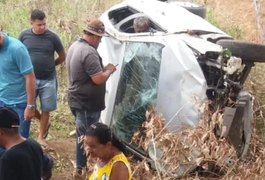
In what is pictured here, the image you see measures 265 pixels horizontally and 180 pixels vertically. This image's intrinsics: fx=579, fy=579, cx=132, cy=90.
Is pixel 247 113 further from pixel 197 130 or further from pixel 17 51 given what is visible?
pixel 17 51

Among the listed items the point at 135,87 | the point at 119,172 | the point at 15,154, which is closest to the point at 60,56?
the point at 135,87

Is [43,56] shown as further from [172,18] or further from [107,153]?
[107,153]

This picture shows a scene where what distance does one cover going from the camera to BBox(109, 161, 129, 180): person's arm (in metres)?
3.88

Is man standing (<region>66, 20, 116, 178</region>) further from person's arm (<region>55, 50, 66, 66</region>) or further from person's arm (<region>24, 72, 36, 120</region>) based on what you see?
person's arm (<region>55, 50, 66, 66</region>)

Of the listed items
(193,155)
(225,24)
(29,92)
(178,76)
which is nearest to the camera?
(193,155)

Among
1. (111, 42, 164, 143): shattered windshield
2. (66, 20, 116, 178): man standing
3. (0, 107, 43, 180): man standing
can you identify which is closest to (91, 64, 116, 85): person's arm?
(66, 20, 116, 178): man standing

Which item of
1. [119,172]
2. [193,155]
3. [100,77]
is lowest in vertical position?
[193,155]

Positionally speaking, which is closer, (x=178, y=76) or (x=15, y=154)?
(x=15, y=154)

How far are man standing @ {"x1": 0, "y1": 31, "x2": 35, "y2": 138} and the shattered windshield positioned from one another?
107 centimetres

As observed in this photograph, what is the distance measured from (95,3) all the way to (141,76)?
652 centimetres

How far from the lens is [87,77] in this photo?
581cm

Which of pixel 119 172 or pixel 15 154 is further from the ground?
pixel 15 154

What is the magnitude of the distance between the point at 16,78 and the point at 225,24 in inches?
277

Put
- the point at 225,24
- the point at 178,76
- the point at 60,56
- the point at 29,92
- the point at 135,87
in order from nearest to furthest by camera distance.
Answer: the point at 29,92 → the point at 178,76 → the point at 135,87 → the point at 60,56 → the point at 225,24
